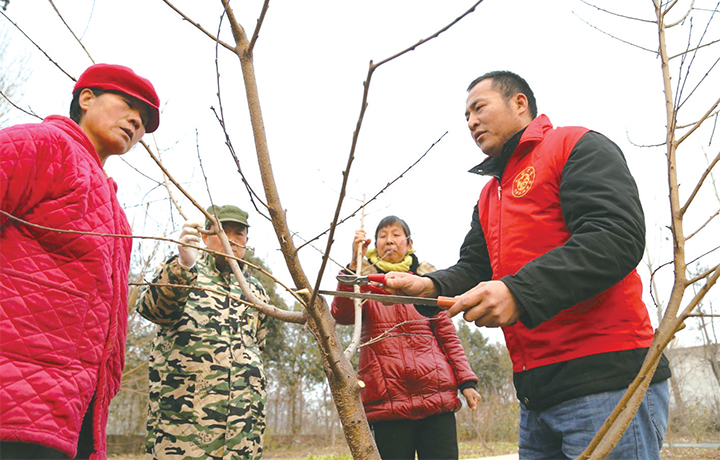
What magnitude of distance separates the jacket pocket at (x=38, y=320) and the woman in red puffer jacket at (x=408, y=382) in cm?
142

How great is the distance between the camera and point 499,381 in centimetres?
2186

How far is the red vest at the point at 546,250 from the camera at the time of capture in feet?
4.38

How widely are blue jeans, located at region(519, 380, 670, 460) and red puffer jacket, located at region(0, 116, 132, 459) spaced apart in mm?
1337

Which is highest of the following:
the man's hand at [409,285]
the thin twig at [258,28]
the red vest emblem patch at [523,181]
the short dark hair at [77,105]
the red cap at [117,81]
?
the red cap at [117,81]

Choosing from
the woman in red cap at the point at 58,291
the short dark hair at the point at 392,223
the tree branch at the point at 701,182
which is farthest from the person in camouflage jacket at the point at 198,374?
the tree branch at the point at 701,182

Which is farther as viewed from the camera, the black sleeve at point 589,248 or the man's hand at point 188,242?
the man's hand at point 188,242

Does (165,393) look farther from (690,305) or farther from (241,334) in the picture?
(690,305)

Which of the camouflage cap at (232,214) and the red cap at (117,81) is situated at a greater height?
the red cap at (117,81)

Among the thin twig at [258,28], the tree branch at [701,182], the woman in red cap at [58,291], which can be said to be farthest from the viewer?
the woman in red cap at [58,291]

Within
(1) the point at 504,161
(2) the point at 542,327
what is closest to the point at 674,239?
(2) the point at 542,327

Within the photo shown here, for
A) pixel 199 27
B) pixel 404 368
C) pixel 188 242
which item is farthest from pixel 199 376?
pixel 199 27

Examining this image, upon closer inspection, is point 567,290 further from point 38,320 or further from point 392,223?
point 392,223

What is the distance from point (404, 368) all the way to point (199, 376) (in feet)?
3.65

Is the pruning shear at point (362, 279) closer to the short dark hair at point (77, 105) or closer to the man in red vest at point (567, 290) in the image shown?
the man in red vest at point (567, 290)
